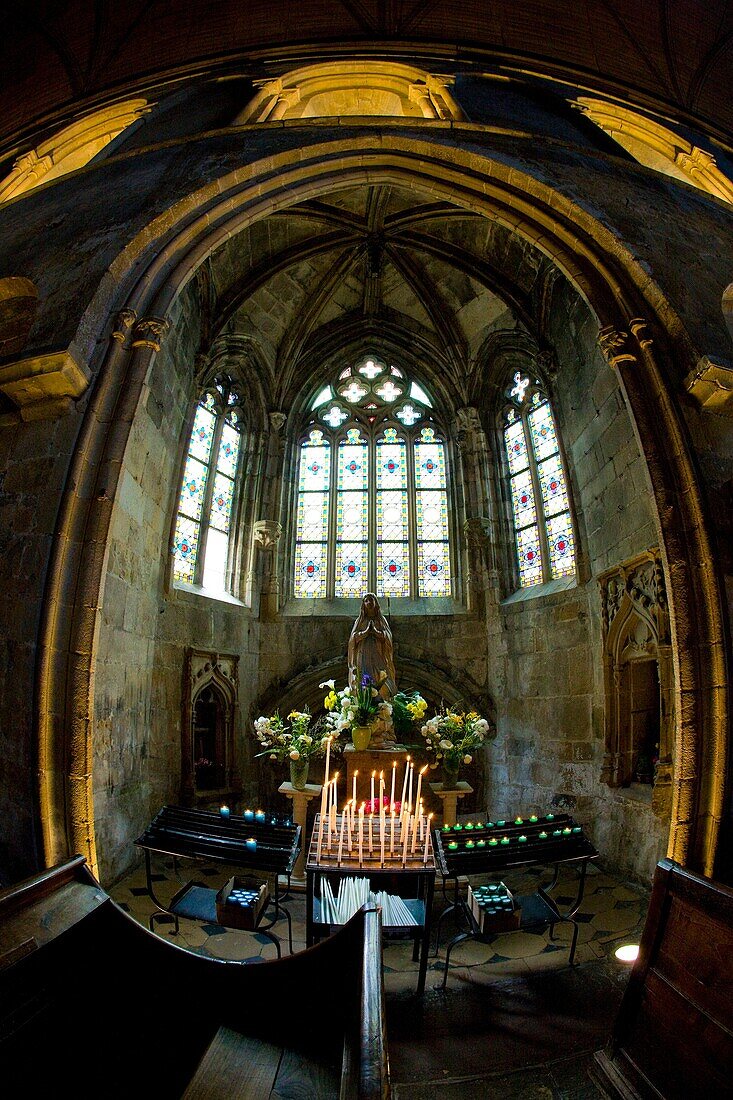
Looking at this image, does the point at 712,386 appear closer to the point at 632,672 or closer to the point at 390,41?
the point at 632,672

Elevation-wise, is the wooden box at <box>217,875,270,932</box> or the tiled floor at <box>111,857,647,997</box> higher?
the wooden box at <box>217,875,270,932</box>

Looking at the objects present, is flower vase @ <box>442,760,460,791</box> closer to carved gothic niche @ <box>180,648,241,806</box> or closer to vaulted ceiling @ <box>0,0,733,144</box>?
carved gothic niche @ <box>180,648,241,806</box>

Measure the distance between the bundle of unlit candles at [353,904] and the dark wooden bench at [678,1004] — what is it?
1304 millimetres

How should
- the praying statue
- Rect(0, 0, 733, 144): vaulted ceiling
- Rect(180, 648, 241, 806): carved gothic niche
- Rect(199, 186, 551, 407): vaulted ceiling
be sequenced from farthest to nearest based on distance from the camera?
Rect(199, 186, 551, 407): vaulted ceiling < Rect(0, 0, 733, 144): vaulted ceiling < Rect(180, 648, 241, 806): carved gothic niche < the praying statue

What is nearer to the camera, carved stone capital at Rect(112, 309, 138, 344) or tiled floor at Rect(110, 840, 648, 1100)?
tiled floor at Rect(110, 840, 648, 1100)

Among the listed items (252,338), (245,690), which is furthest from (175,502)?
(252,338)

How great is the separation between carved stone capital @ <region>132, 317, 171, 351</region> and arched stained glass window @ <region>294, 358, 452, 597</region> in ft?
18.7

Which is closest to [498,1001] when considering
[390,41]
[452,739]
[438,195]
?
[452,739]

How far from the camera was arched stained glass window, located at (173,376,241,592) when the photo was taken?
8609mm

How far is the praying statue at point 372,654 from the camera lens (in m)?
6.76

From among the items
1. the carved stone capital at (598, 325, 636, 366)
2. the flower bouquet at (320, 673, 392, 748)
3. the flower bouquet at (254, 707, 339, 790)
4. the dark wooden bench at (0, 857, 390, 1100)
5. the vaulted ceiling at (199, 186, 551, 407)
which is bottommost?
the dark wooden bench at (0, 857, 390, 1100)

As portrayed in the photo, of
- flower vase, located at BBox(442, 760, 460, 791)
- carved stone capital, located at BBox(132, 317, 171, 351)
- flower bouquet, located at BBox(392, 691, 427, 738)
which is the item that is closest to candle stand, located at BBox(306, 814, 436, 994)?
flower bouquet, located at BBox(392, 691, 427, 738)

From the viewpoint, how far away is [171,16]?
938 cm

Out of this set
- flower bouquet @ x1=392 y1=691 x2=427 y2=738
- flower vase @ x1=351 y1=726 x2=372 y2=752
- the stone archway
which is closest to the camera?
the stone archway
